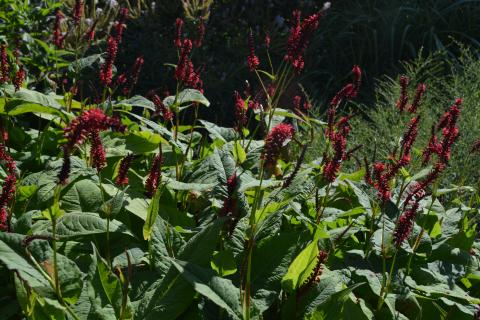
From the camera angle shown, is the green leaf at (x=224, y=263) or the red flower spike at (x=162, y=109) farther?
the red flower spike at (x=162, y=109)

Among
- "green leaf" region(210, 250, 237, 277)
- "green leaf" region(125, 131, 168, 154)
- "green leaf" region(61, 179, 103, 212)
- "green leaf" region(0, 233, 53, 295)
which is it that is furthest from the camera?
"green leaf" region(125, 131, 168, 154)

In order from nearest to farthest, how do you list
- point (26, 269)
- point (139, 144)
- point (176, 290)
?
1. point (26, 269)
2. point (176, 290)
3. point (139, 144)

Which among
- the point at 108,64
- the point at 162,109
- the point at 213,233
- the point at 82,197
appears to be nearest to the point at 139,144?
the point at 162,109

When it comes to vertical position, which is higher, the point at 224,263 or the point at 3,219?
the point at 3,219

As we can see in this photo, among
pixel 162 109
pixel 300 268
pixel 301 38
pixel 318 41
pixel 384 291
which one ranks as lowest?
pixel 318 41

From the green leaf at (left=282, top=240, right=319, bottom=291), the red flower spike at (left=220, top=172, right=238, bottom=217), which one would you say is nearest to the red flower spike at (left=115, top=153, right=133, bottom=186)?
the red flower spike at (left=220, top=172, right=238, bottom=217)

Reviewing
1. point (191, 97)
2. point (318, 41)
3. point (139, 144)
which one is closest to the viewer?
point (139, 144)

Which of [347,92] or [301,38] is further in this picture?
[347,92]

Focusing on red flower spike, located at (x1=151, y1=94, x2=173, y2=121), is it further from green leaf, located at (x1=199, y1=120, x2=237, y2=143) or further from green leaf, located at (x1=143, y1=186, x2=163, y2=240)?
green leaf, located at (x1=143, y1=186, x2=163, y2=240)

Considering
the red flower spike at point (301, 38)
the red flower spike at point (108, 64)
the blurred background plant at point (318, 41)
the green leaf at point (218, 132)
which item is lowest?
the blurred background plant at point (318, 41)

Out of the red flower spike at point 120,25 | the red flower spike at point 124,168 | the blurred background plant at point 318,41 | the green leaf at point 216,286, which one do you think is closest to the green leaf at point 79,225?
the red flower spike at point 124,168

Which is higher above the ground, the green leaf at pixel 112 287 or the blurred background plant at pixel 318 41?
the green leaf at pixel 112 287

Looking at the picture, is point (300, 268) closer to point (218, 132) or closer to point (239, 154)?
point (239, 154)

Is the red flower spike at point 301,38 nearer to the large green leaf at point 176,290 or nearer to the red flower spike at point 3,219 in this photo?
the large green leaf at point 176,290
